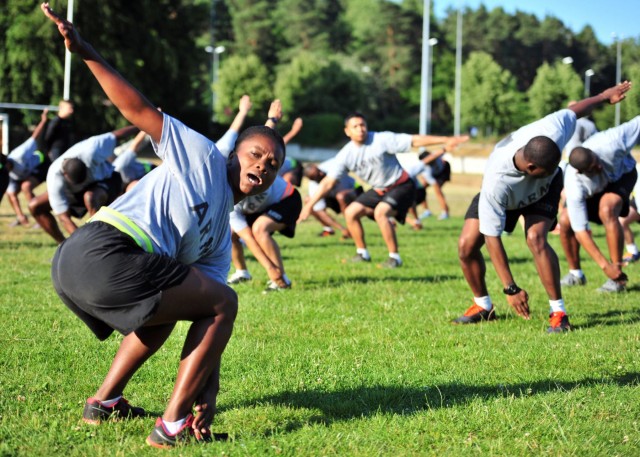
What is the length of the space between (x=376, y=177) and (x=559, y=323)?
535cm

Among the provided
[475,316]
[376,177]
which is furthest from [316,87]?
[475,316]

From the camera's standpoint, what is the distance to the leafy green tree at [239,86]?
66.9 meters

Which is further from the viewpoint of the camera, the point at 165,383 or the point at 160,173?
the point at 165,383

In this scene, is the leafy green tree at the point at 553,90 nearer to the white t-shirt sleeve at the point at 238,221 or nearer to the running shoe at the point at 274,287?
the white t-shirt sleeve at the point at 238,221

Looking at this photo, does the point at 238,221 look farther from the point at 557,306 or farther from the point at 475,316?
the point at 557,306

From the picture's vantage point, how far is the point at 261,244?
9852mm

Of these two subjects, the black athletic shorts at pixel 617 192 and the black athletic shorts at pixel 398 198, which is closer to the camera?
the black athletic shorts at pixel 617 192

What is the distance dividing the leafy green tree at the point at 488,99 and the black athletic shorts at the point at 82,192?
5601 cm

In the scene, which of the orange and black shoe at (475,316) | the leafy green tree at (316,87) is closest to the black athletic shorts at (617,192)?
the orange and black shoe at (475,316)

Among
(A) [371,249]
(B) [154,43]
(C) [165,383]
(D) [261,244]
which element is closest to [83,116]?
(B) [154,43]

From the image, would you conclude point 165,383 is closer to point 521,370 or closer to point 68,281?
point 68,281

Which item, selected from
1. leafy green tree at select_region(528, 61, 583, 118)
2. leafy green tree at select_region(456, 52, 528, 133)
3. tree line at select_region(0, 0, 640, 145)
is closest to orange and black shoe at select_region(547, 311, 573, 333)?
tree line at select_region(0, 0, 640, 145)

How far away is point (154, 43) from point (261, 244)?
1594 inches

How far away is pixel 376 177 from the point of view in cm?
1253
